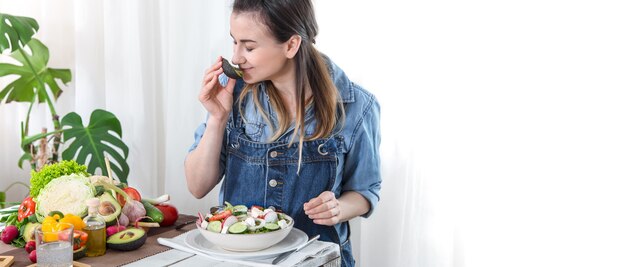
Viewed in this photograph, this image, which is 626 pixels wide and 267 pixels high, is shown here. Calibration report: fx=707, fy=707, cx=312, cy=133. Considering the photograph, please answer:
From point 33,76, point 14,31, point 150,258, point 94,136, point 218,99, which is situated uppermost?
point 14,31

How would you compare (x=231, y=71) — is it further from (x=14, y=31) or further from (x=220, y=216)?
(x=14, y=31)

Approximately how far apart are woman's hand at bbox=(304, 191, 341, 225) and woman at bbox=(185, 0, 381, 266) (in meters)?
0.08

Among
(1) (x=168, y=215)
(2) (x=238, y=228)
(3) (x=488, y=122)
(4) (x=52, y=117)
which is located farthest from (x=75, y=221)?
(4) (x=52, y=117)

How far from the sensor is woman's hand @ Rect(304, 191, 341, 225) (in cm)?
181

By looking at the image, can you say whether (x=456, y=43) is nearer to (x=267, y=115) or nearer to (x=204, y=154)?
(x=267, y=115)

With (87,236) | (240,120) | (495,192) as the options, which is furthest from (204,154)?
(495,192)

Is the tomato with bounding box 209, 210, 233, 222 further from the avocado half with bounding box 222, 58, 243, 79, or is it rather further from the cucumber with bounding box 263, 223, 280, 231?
the avocado half with bounding box 222, 58, 243, 79

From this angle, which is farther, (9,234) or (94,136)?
(94,136)

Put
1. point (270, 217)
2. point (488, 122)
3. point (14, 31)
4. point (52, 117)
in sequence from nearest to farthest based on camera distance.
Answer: point (270, 217) → point (488, 122) → point (14, 31) → point (52, 117)

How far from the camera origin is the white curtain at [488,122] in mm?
2314

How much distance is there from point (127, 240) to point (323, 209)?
0.49 m

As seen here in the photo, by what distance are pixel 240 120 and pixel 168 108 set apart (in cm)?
110

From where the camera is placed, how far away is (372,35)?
2619 mm

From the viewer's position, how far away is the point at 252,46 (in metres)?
1.90
